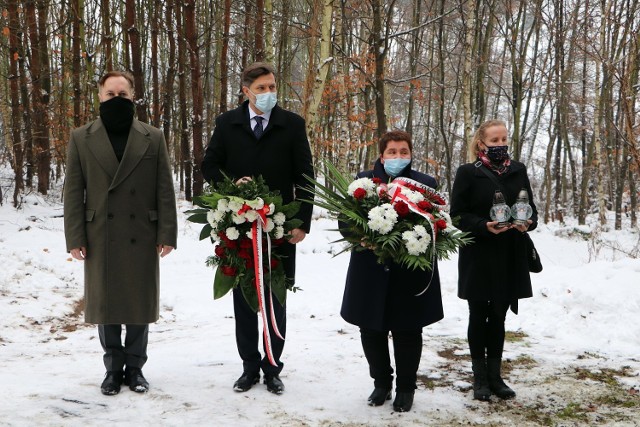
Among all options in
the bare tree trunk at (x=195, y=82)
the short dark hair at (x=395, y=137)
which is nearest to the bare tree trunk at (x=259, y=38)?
the bare tree trunk at (x=195, y=82)

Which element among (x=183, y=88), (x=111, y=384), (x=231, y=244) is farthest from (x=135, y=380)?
(x=183, y=88)

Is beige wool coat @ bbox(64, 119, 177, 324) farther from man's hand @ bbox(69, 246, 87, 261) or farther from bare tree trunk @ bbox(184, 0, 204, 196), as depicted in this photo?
bare tree trunk @ bbox(184, 0, 204, 196)

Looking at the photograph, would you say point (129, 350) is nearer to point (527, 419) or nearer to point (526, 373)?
point (527, 419)

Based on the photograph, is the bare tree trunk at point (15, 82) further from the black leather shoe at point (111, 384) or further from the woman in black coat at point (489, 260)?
the woman in black coat at point (489, 260)

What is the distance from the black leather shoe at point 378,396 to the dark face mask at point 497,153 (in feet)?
5.80

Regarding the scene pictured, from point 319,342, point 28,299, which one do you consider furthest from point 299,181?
point 28,299

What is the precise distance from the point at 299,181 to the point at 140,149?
43.8 inches

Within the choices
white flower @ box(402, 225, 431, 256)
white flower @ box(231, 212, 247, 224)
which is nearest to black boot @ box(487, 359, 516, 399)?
white flower @ box(402, 225, 431, 256)

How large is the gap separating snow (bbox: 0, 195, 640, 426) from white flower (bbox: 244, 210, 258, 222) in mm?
1202

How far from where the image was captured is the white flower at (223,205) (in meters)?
3.73

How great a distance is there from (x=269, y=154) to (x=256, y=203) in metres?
0.50

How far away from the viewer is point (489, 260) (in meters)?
4.11

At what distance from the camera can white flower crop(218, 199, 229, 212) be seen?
147 inches

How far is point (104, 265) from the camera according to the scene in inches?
155
